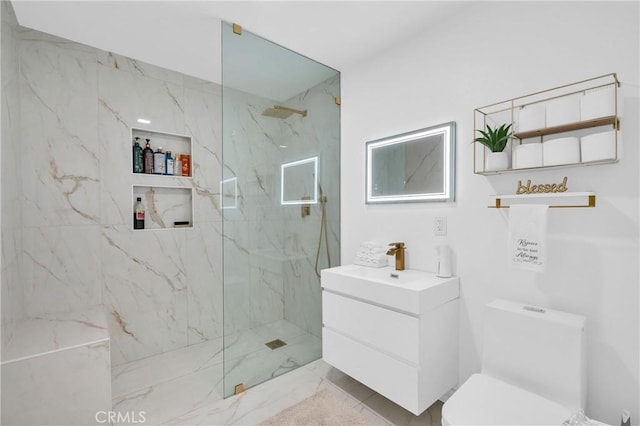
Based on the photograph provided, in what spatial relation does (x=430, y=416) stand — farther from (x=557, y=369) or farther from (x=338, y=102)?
(x=338, y=102)

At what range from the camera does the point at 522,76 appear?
1.66m

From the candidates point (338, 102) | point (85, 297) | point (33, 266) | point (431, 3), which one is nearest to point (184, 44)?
point (338, 102)

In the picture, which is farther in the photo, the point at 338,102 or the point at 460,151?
the point at 338,102

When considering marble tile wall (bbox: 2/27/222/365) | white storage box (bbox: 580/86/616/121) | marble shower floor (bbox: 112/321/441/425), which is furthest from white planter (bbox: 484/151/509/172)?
marble tile wall (bbox: 2/27/222/365)

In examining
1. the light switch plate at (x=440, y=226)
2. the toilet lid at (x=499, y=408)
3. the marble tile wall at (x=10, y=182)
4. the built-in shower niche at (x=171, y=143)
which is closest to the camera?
the toilet lid at (x=499, y=408)

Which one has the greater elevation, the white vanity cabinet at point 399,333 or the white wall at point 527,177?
the white wall at point 527,177

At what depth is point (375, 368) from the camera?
1911 mm

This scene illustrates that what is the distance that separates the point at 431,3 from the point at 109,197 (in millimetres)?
2770

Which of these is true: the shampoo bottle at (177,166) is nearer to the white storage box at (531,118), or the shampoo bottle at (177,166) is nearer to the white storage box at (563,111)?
the white storage box at (531,118)

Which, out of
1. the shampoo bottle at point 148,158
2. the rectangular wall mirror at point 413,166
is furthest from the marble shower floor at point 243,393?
the shampoo bottle at point 148,158

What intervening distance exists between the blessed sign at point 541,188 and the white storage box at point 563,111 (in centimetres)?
28

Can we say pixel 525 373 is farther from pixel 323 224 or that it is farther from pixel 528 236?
pixel 323 224

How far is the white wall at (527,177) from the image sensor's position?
1.36 meters

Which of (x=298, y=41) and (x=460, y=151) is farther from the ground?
(x=298, y=41)
